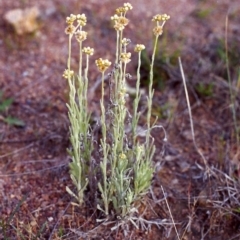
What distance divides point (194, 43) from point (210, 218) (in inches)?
45.4

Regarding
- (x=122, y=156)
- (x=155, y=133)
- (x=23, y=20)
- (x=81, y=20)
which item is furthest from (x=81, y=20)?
(x=23, y=20)

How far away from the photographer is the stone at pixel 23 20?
2.71 m

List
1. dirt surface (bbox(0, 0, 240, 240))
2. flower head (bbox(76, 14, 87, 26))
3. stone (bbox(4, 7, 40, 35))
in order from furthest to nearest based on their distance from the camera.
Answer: stone (bbox(4, 7, 40, 35)), dirt surface (bbox(0, 0, 240, 240)), flower head (bbox(76, 14, 87, 26))

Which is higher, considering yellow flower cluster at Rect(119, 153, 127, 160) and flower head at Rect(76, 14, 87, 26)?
flower head at Rect(76, 14, 87, 26)

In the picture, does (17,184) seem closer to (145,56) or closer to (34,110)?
(34,110)

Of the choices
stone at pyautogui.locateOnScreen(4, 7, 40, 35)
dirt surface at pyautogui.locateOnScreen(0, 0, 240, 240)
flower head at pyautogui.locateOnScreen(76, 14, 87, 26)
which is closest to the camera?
flower head at pyautogui.locateOnScreen(76, 14, 87, 26)

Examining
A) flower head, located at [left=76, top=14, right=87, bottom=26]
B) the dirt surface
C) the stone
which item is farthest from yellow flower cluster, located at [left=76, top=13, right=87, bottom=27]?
the stone

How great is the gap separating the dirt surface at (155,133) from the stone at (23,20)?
0.04 meters

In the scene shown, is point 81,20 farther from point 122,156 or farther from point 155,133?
point 155,133

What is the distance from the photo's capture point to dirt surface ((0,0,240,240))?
1932 millimetres

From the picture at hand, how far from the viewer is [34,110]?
2.41 m

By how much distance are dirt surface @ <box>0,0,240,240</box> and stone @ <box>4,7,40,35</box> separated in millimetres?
41

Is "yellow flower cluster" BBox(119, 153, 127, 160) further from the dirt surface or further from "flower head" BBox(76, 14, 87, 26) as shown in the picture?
"flower head" BBox(76, 14, 87, 26)

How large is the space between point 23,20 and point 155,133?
949mm
